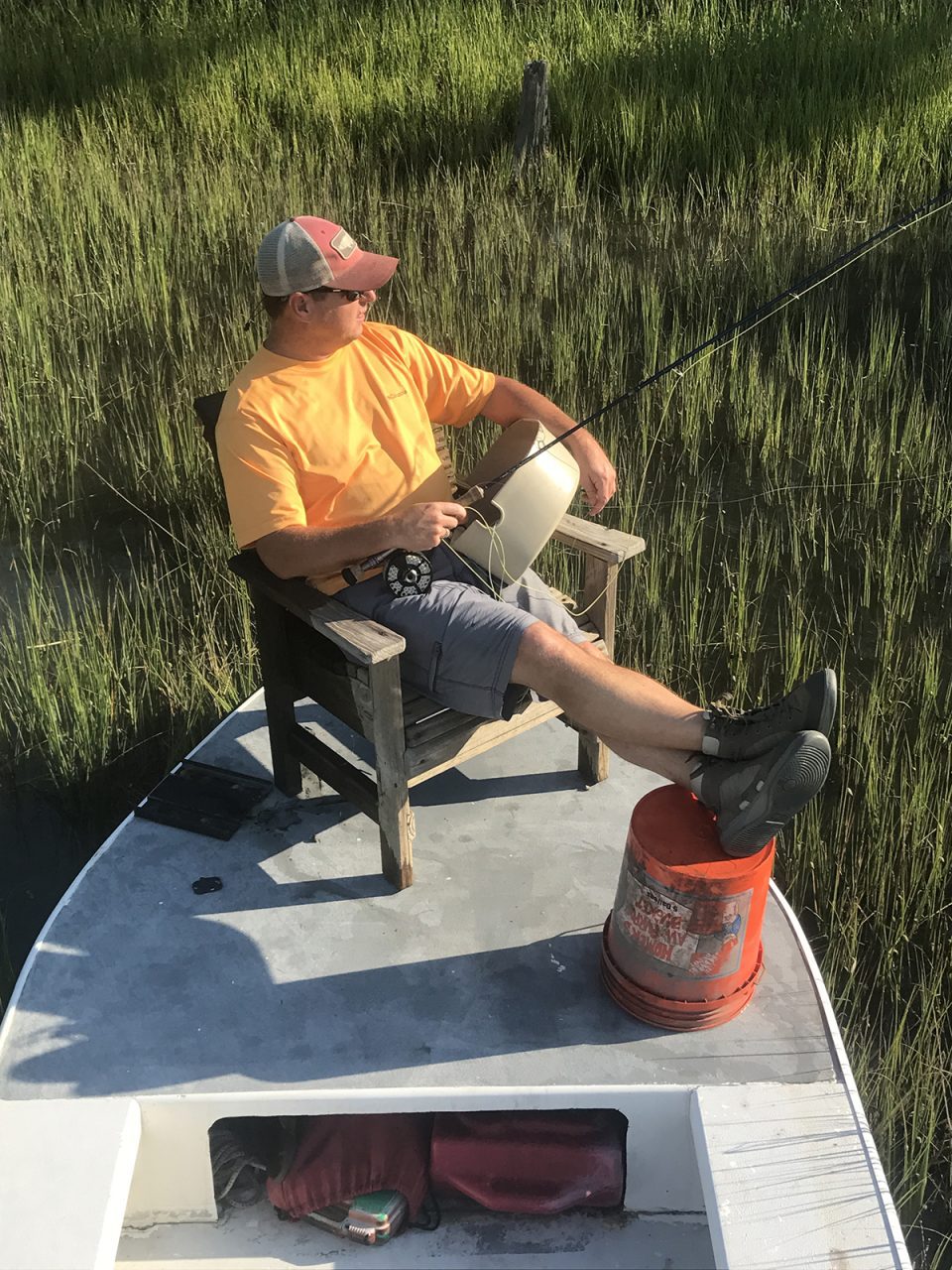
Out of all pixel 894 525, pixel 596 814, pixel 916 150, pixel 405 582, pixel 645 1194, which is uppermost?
pixel 916 150

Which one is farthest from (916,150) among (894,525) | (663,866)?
(663,866)

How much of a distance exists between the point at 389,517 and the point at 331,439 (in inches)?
10.6

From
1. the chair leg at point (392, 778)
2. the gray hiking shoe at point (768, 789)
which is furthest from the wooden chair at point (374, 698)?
the gray hiking shoe at point (768, 789)

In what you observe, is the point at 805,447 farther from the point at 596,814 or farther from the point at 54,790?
the point at 54,790

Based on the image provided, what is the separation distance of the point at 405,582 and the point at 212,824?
0.72 m

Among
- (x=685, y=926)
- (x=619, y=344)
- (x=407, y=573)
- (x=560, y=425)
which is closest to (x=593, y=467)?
(x=560, y=425)

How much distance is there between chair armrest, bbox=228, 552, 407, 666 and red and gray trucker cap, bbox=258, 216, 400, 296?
591 mm

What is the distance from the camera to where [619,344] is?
446cm

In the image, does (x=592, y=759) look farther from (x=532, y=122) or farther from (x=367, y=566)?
(x=532, y=122)

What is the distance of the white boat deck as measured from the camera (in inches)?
78.3

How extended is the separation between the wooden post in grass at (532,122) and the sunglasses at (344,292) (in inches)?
162

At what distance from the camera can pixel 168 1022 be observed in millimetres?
2143

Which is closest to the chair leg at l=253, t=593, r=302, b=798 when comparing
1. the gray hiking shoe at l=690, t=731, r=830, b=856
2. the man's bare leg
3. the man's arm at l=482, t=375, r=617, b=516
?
the man's bare leg

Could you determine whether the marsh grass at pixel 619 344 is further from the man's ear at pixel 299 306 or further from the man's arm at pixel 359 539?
the man's ear at pixel 299 306
